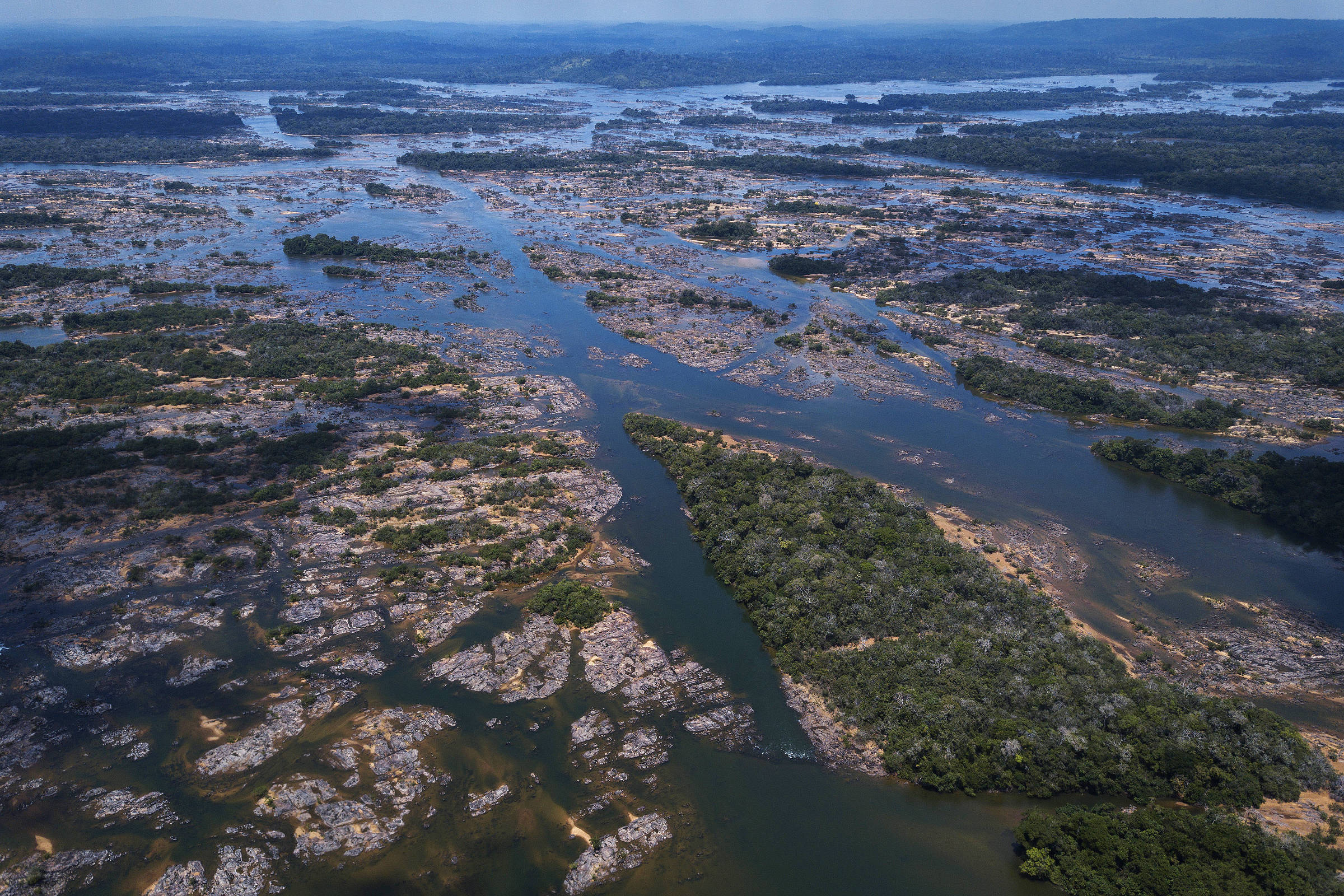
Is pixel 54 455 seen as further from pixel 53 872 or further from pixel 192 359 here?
pixel 53 872

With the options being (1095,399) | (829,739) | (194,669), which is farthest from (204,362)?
(1095,399)

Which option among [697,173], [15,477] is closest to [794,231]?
[697,173]

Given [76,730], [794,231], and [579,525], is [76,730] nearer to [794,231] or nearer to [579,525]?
[579,525]

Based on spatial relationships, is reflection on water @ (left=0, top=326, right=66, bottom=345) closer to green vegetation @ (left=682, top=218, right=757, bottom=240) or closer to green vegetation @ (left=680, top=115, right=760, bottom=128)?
green vegetation @ (left=682, top=218, right=757, bottom=240)

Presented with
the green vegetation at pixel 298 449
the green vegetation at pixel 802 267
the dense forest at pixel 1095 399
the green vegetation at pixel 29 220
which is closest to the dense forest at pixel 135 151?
the green vegetation at pixel 29 220

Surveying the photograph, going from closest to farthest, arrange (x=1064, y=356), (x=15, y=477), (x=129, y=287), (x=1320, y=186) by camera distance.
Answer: (x=15, y=477) → (x=1064, y=356) → (x=129, y=287) → (x=1320, y=186)

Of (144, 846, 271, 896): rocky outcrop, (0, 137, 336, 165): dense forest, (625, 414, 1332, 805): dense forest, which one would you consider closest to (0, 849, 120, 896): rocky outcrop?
(144, 846, 271, 896): rocky outcrop

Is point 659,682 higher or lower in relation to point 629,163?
lower
